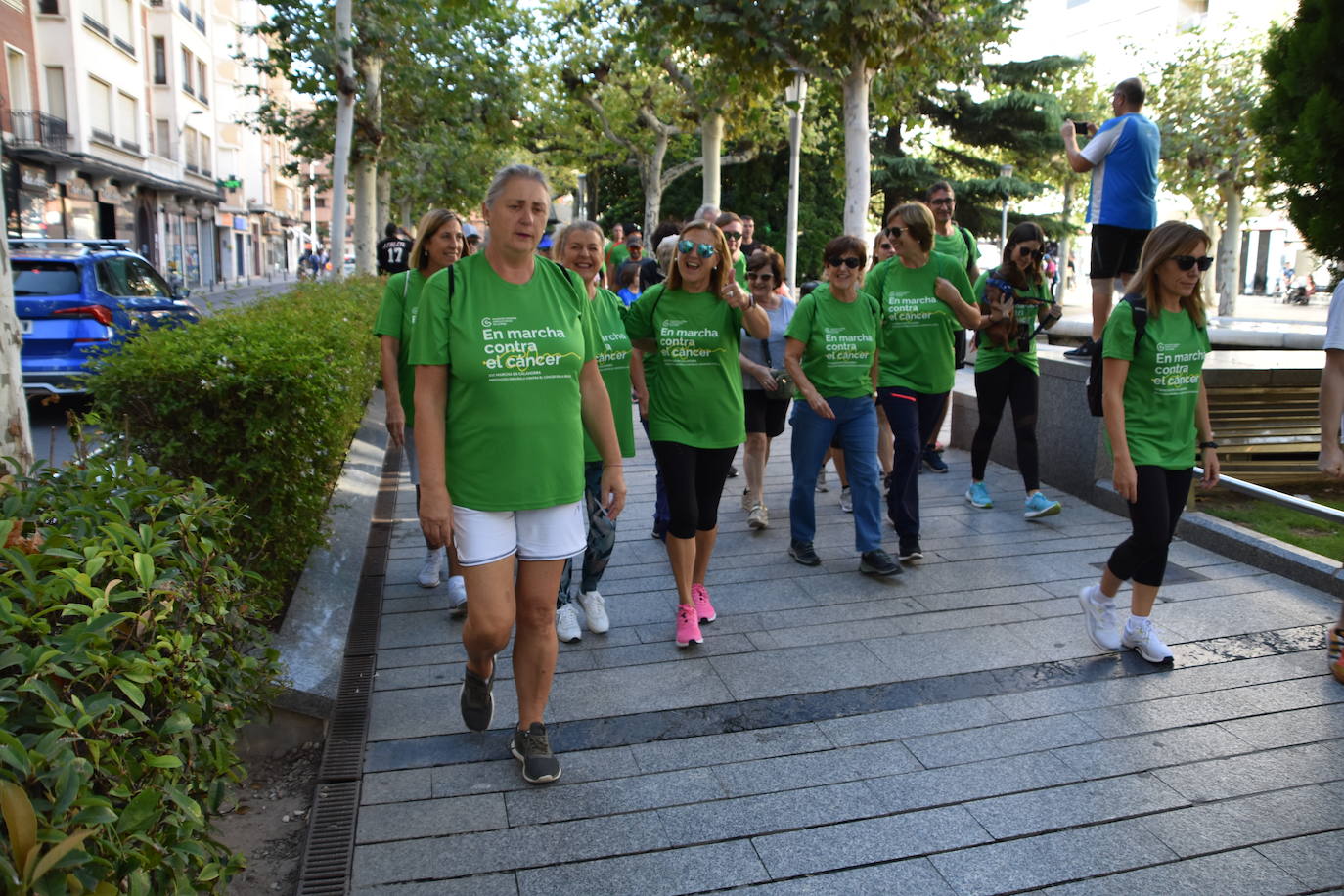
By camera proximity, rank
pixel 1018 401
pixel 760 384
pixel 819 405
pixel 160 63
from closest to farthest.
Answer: pixel 819 405 → pixel 760 384 → pixel 1018 401 → pixel 160 63

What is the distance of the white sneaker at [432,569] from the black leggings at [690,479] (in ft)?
5.32

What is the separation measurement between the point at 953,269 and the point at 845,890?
13.2 ft

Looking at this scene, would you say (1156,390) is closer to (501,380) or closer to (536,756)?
(501,380)

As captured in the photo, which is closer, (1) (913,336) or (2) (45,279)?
(1) (913,336)

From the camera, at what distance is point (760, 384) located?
6.84m

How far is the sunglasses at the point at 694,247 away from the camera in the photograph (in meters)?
4.82

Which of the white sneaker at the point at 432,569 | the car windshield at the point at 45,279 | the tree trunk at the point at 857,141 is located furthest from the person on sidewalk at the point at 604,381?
the car windshield at the point at 45,279

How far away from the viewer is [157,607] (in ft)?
7.89

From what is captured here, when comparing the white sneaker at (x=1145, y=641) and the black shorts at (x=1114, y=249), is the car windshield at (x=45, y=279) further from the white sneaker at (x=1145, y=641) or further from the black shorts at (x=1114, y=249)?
the white sneaker at (x=1145, y=641)

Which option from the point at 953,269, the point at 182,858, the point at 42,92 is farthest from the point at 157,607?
the point at 42,92

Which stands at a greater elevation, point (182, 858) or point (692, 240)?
point (692, 240)

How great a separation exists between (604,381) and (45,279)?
925cm

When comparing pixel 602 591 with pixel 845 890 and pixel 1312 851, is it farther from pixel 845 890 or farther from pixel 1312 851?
pixel 1312 851

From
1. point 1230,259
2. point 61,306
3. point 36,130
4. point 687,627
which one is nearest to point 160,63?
point 36,130
